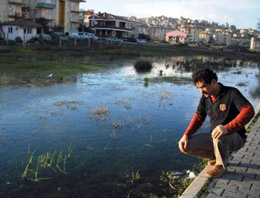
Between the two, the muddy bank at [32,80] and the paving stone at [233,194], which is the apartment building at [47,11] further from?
the paving stone at [233,194]

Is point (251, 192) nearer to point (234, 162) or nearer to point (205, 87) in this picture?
point (234, 162)

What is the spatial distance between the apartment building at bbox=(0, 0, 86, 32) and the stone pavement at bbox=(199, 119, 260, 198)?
172 feet

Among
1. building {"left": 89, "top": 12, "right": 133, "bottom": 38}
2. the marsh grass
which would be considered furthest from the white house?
building {"left": 89, "top": 12, "right": 133, "bottom": 38}

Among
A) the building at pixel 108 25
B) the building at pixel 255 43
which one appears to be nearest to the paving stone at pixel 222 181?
the building at pixel 108 25

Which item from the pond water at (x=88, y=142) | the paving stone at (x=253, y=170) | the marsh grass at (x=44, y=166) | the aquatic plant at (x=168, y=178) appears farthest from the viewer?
the marsh grass at (x=44, y=166)

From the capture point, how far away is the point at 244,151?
272 inches

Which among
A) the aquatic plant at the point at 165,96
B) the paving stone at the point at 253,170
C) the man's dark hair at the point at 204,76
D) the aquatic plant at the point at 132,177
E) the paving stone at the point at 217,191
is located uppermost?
the man's dark hair at the point at 204,76

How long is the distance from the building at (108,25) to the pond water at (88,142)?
71437 millimetres

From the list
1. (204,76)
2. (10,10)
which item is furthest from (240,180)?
(10,10)

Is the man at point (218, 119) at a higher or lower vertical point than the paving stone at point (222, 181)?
higher

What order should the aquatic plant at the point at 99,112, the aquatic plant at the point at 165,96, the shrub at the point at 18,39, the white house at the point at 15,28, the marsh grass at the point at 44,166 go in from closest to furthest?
1. the marsh grass at the point at 44,166
2. the aquatic plant at the point at 99,112
3. the aquatic plant at the point at 165,96
4. the shrub at the point at 18,39
5. the white house at the point at 15,28

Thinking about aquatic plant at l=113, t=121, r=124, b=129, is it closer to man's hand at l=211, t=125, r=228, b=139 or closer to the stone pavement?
the stone pavement

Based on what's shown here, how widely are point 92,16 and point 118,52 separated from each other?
169 ft

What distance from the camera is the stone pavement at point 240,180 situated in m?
4.91
